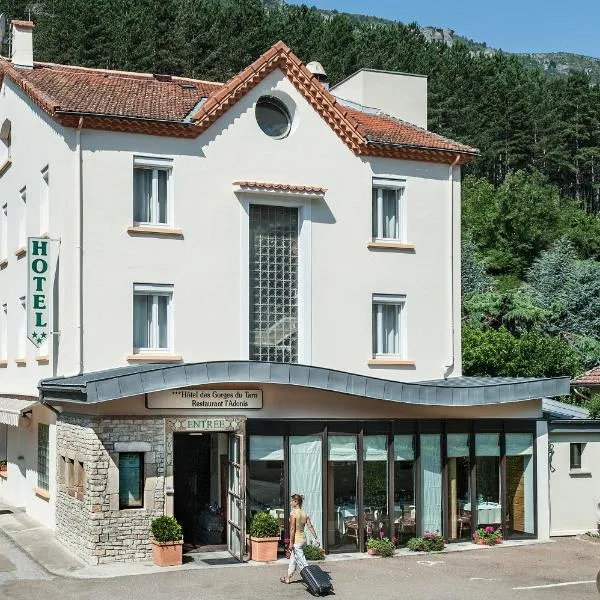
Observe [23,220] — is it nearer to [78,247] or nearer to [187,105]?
[78,247]

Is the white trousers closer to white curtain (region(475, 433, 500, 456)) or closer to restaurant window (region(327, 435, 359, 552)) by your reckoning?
restaurant window (region(327, 435, 359, 552))

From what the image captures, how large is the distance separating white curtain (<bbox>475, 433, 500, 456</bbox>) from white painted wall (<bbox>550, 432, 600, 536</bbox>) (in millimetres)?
1910

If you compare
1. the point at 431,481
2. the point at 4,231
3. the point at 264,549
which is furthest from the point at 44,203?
the point at 431,481

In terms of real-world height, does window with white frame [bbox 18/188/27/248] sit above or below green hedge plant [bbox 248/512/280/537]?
above

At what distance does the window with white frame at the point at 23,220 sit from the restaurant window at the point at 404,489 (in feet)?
41.2

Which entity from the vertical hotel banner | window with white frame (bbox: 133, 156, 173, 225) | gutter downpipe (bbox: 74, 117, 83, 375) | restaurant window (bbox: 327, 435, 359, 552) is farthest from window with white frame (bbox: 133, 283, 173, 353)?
restaurant window (bbox: 327, 435, 359, 552)

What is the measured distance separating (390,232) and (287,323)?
13.7 feet

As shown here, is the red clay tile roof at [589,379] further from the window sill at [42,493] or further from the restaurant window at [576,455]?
the window sill at [42,493]

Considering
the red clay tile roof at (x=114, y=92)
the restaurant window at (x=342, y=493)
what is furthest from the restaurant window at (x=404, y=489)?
the red clay tile roof at (x=114, y=92)

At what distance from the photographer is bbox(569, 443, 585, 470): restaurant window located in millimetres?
29391

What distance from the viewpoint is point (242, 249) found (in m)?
28.8

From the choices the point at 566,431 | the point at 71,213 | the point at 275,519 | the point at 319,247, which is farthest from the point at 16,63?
the point at 566,431

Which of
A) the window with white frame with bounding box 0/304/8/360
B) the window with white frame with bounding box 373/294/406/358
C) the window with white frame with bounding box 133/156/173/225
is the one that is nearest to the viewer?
the window with white frame with bounding box 133/156/173/225

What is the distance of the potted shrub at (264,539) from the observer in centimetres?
2434
